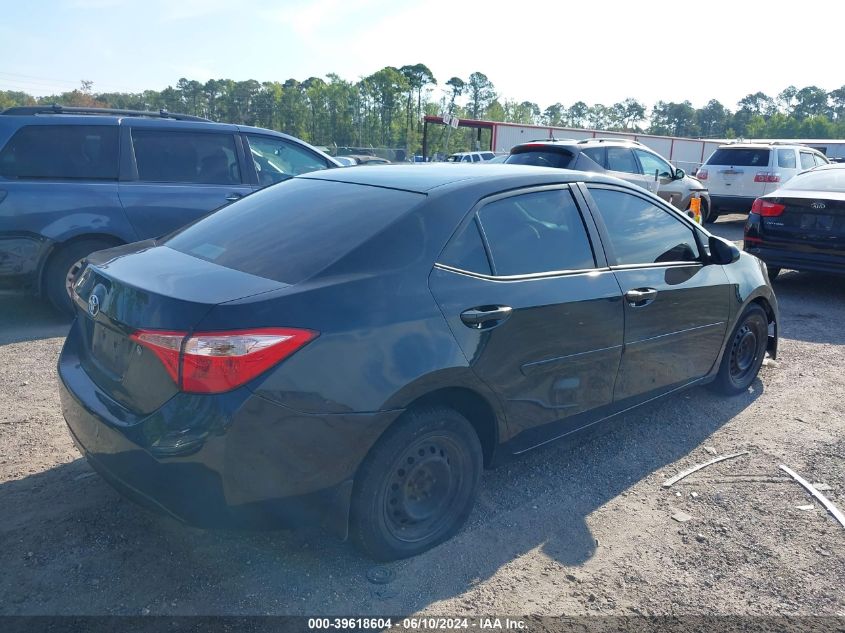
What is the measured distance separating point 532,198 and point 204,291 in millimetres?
1710

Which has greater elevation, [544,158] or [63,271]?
[544,158]

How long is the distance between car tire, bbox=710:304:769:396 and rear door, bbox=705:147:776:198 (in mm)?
10569

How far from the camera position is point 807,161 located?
15281mm

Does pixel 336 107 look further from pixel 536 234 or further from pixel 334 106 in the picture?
pixel 536 234

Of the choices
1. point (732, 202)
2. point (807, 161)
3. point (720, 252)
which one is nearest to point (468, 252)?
point (720, 252)

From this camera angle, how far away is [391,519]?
2.84m

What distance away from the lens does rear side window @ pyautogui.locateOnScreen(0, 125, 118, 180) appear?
5926 millimetres

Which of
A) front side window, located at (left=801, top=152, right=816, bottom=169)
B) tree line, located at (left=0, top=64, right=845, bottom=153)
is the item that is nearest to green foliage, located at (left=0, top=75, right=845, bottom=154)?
tree line, located at (left=0, top=64, right=845, bottom=153)

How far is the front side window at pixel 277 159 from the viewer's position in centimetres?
715

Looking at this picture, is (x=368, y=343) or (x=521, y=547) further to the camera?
(x=521, y=547)

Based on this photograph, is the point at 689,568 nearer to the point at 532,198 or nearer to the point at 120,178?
the point at 532,198

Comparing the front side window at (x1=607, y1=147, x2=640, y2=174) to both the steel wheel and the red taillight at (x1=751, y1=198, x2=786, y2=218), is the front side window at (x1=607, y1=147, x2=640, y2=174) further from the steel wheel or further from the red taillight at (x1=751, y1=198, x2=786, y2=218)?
the steel wheel

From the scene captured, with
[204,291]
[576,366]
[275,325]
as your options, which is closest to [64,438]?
[204,291]

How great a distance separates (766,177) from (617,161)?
4915 mm
